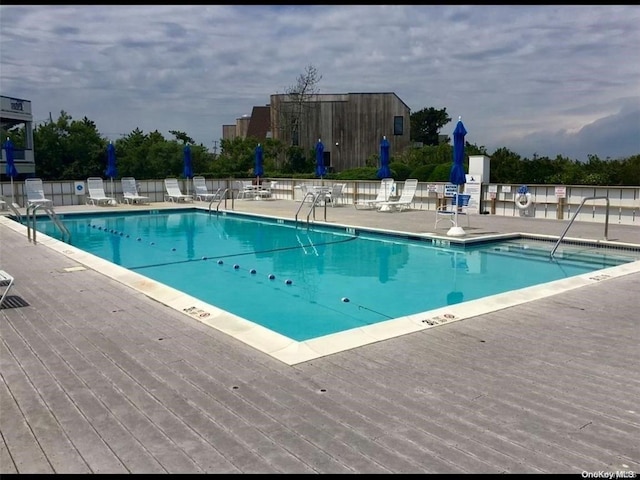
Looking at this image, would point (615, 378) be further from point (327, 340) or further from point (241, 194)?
point (241, 194)

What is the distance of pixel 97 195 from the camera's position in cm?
1836

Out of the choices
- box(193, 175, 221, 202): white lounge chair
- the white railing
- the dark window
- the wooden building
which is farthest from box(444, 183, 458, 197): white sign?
the dark window

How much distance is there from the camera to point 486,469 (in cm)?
240

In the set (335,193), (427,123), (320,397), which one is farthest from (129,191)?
(427,123)

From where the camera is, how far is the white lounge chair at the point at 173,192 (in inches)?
789

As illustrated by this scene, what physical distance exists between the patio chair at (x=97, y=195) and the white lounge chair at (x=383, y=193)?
849 centimetres

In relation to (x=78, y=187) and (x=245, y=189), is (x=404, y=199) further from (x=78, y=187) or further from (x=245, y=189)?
(x=78, y=187)

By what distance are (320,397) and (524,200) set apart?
1224 cm

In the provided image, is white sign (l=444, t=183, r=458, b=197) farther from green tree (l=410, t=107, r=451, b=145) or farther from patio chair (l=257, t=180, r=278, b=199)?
green tree (l=410, t=107, r=451, b=145)

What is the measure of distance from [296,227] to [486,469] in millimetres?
11264

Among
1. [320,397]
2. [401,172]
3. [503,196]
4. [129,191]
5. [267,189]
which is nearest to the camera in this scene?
[320,397]

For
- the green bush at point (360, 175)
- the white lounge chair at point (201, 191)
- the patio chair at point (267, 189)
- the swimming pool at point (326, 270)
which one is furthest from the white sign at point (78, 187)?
the green bush at point (360, 175)

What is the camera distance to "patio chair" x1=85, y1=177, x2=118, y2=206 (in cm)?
1814

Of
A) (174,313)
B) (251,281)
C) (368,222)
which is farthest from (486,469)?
(368,222)
